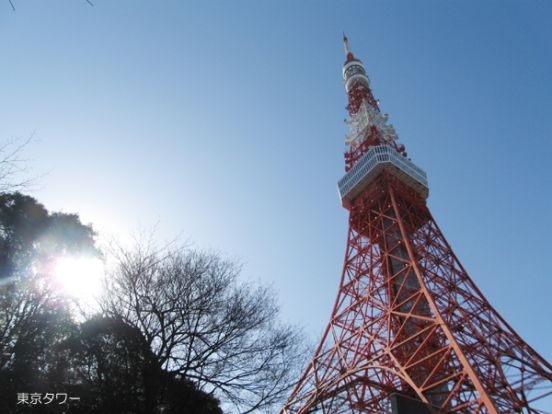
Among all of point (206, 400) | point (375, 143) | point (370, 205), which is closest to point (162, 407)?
point (206, 400)

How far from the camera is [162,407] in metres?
5.32

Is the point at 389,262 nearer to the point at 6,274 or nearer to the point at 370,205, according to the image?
the point at 370,205

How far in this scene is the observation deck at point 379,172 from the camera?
1784cm

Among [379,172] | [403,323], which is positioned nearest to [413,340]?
[403,323]

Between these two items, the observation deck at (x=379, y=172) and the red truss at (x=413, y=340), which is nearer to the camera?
the red truss at (x=413, y=340)

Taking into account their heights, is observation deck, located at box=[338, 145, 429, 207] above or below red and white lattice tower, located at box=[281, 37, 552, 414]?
above

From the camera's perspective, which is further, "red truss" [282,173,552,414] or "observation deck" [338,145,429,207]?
"observation deck" [338,145,429,207]

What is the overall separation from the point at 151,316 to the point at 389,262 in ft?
42.0

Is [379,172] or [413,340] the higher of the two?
[379,172]

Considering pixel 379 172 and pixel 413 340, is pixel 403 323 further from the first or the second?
pixel 379 172

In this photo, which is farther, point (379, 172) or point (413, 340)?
point (379, 172)

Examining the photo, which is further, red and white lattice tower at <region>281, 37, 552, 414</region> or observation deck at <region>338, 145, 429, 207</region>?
observation deck at <region>338, 145, 429, 207</region>

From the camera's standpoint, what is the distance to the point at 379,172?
18094mm

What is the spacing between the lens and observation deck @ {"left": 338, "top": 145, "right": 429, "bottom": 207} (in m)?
17.8
